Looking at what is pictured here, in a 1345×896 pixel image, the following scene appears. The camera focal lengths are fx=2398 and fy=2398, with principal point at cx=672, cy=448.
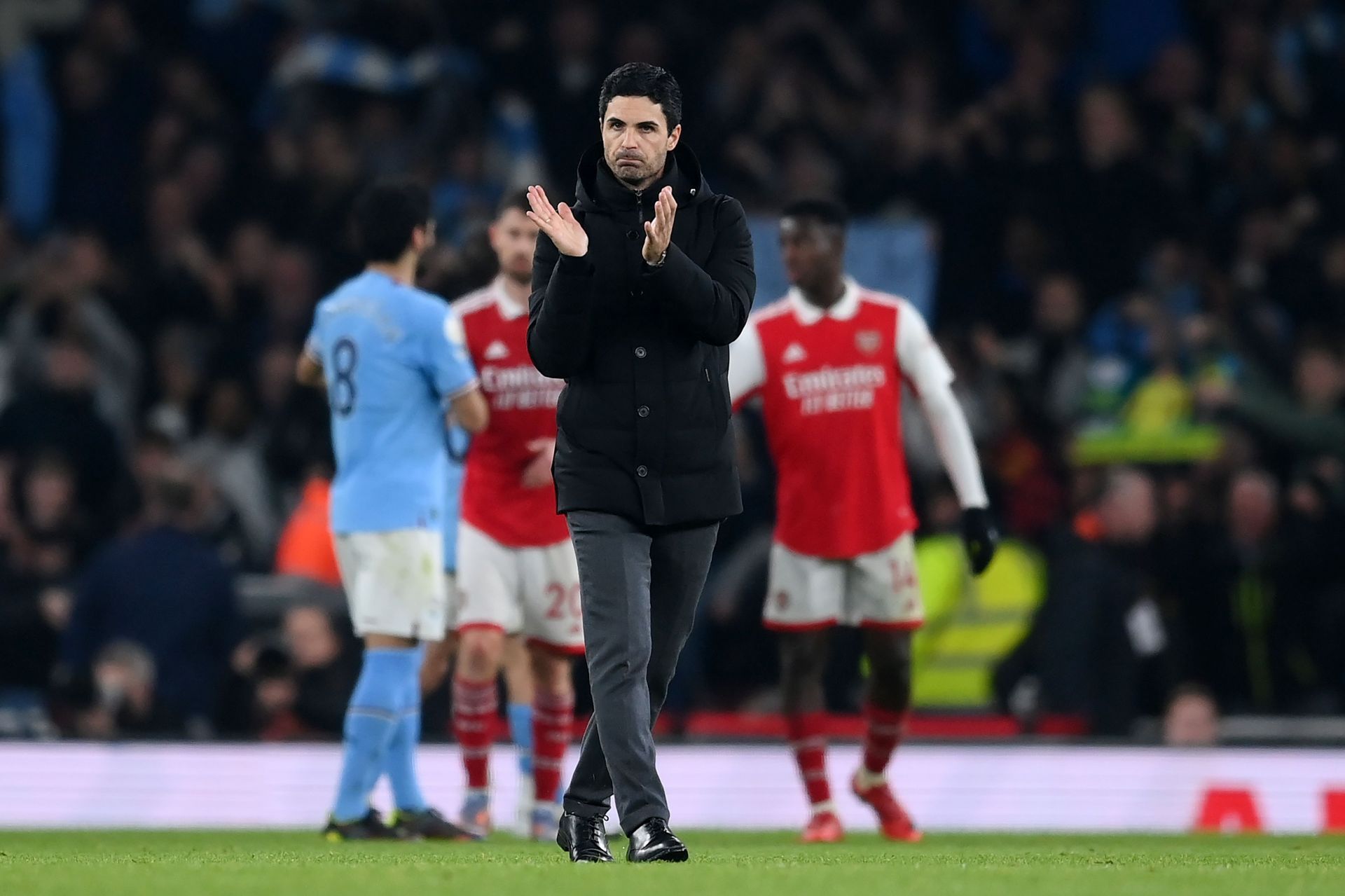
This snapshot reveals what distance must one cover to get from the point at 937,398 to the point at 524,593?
1839 millimetres

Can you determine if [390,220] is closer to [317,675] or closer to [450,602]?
[450,602]

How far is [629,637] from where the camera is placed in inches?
264

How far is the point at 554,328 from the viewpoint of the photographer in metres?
6.64

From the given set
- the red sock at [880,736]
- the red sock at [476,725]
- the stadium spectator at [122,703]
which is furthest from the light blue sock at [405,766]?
the stadium spectator at [122,703]

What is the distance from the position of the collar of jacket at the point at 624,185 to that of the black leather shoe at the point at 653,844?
1.74 meters

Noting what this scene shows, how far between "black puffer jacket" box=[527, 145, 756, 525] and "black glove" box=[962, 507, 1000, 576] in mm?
2550

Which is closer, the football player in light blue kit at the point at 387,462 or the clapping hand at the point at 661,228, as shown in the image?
the clapping hand at the point at 661,228

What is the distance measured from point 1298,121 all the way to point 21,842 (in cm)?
954

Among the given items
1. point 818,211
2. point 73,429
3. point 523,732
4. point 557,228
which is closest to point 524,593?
point 523,732

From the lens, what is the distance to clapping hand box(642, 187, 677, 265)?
643 cm

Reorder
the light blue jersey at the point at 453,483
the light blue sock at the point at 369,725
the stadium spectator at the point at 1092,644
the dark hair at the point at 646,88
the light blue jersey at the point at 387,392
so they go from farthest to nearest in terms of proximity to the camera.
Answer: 1. the stadium spectator at the point at 1092,644
2. the light blue jersey at the point at 453,483
3. the light blue jersey at the point at 387,392
4. the light blue sock at the point at 369,725
5. the dark hair at the point at 646,88

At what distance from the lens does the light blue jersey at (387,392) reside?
29.1 ft

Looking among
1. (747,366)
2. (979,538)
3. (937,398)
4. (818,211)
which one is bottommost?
(979,538)

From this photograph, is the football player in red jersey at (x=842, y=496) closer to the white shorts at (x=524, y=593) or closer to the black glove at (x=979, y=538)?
the black glove at (x=979, y=538)
